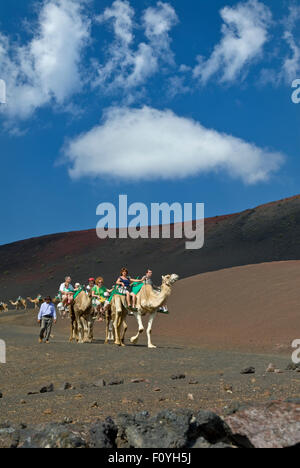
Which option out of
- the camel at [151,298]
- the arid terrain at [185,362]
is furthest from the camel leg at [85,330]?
the camel at [151,298]

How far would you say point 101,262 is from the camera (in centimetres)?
7269

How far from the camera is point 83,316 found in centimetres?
2039

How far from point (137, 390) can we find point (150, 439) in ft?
15.3

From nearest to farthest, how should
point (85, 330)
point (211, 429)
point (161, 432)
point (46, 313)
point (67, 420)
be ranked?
1. point (161, 432)
2. point (211, 429)
3. point (67, 420)
4. point (46, 313)
5. point (85, 330)

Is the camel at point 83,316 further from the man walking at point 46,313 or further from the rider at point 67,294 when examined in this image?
the man walking at point 46,313

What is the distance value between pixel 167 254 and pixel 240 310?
41977 mm

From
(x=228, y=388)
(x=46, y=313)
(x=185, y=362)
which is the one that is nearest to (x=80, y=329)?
(x=46, y=313)

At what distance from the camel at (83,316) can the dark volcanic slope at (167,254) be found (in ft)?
124

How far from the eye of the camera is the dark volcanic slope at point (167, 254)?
60562 millimetres

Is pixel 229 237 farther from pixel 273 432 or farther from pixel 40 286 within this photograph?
pixel 273 432

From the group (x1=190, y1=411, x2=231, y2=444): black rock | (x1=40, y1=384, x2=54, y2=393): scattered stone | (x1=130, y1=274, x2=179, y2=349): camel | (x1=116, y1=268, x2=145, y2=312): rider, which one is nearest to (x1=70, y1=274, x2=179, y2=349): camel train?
(x1=130, y1=274, x2=179, y2=349): camel

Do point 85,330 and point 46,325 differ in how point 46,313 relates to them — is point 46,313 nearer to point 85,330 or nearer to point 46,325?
point 46,325

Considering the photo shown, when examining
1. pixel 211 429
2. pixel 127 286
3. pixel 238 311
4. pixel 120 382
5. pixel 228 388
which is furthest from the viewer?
pixel 238 311

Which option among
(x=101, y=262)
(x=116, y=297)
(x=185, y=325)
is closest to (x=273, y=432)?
(x=116, y=297)
